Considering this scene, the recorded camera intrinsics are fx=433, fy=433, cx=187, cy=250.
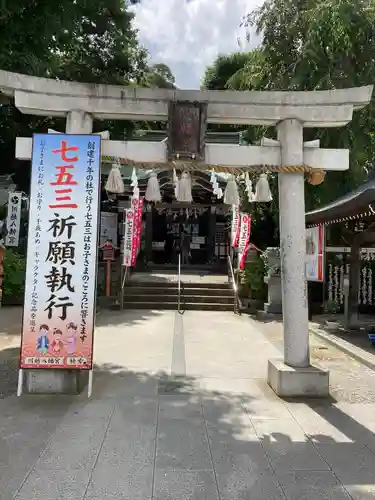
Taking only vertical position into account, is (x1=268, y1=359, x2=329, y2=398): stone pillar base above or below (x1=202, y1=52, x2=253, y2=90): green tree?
below

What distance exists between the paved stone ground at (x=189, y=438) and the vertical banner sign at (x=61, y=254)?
657mm

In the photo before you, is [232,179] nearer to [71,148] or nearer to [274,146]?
[274,146]

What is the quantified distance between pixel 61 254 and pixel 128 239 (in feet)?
29.0

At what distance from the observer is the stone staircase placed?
543 inches

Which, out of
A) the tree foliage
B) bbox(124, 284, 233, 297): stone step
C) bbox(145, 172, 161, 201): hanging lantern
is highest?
the tree foliage

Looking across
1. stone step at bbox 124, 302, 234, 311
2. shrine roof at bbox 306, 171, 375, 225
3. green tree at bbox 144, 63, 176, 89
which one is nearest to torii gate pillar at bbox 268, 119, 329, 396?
shrine roof at bbox 306, 171, 375, 225

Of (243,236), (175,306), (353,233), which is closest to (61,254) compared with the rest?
(353,233)

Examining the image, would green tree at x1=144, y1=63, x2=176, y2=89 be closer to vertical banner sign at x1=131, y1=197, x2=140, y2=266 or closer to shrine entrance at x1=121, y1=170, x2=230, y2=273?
shrine entrance at x1=121, y1=170, x2=230, y2=273

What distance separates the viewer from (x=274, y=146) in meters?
5.93

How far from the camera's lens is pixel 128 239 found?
14180mm

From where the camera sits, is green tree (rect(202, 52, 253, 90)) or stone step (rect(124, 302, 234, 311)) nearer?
stone step (rect(124, 302, 234, 311))

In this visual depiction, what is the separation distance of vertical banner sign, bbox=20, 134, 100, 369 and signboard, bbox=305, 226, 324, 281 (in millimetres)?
5933

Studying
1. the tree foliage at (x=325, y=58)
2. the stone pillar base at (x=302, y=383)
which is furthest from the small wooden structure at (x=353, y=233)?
the stone pillar base at (x=302, y=383)

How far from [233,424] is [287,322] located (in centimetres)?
170
